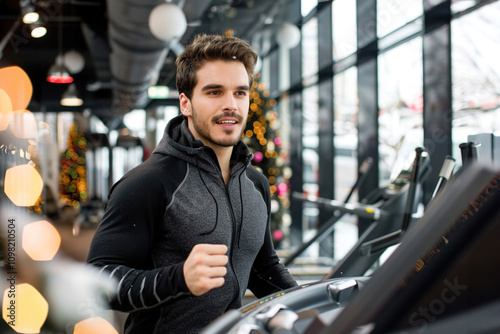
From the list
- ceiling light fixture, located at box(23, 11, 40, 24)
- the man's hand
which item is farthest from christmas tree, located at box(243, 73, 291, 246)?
the man's hand

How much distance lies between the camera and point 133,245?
1182 mm

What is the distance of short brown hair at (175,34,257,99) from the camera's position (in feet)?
4.39

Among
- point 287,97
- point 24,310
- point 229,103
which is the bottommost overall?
point 24,310

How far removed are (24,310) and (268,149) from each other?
367 centimetres

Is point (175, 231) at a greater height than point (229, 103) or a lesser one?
lesser

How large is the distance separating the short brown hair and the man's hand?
1.89ft

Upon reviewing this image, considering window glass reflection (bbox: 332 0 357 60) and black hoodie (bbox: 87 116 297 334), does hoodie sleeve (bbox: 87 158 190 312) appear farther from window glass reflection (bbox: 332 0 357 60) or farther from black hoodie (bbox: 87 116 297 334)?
window glass reflection (bbox: 332 0 357 60)

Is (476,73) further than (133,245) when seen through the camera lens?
Yes

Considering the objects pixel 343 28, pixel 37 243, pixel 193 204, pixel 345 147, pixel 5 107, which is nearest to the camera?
pixel 193 204

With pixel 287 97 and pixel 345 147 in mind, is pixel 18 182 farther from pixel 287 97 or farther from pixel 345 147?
pixel 287 97

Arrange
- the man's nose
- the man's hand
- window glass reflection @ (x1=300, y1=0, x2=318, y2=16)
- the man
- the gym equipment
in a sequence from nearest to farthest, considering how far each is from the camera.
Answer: the gym equipment, the man's hand, the man, the man's nose, window glass reflection @ (x1=300, y1=0, x2=318, y2=16)

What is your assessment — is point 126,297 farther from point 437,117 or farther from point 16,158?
point 437,117

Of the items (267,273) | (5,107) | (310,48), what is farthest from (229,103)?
(310,48)

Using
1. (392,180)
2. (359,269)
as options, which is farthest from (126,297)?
(392,180)
